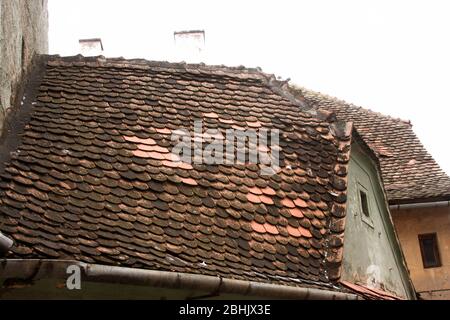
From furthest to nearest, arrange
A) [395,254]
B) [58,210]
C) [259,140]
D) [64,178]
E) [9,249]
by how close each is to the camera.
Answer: [395,254]
[259,140]
[64,178]
[58,210]
[9,249]

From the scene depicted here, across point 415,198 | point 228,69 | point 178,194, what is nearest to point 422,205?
point 415,198

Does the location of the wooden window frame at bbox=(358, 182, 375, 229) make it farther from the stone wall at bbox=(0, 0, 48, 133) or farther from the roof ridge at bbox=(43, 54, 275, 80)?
the stone wall at bbox=(0, 0, 48, 133)

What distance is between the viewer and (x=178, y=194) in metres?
7.61

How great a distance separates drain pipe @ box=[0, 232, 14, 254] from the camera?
5242 millimetres

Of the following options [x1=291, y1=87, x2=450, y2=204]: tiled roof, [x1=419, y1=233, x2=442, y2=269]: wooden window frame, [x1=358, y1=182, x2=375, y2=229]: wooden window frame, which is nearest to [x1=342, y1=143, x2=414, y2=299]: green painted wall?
[x1=358, y1=182, x2=375, y2=229]: wooden window frame

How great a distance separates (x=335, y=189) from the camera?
8.46m

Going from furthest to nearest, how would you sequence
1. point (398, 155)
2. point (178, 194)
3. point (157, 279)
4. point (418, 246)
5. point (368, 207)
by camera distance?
1. point (418, 246)
2. point (398, 155)
3. point (368, 207)
4. point (178, 194)
5. point (157, 279)

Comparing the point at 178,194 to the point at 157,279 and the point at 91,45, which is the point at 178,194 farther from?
the point at 91,45

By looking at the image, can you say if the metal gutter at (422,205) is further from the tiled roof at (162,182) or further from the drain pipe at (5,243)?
the drain pipe at (5,243)

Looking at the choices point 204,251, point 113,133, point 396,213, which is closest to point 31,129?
point 113,133

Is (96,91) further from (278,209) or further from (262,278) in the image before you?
(262,278)

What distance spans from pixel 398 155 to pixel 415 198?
1.54 metres

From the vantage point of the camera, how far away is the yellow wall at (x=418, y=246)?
1592 centimetres

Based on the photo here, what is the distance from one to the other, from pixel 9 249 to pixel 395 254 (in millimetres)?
7355
